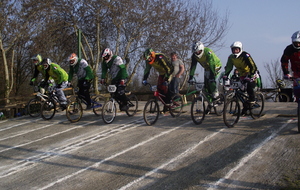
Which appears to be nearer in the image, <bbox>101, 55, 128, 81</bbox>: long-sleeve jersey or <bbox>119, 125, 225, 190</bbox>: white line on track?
<bbox>119, 125, 225, 190</bbox>: white line on track

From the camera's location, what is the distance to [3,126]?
11148 mm

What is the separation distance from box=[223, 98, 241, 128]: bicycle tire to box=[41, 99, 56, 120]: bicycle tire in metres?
5.64

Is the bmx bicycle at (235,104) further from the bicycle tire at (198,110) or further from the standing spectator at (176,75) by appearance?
the standing spectator at (176,75)

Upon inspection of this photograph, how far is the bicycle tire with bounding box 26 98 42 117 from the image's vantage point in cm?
1149

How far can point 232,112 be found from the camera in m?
8.53

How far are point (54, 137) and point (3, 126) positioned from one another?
3.11 meters

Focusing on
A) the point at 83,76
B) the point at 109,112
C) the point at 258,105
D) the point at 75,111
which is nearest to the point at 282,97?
the point at 258,105

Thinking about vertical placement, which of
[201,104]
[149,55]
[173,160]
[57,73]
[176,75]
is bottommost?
[173,160]

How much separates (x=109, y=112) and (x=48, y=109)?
247 centimetres

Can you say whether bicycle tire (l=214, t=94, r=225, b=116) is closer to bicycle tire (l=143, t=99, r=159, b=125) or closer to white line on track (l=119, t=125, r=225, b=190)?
white line on track (l=119, t=125, r=225, b=190)

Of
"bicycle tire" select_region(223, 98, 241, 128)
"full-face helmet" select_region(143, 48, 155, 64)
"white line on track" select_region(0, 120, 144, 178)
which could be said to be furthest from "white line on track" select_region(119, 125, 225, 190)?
"full-face helmet" select_region(143, 48, 155, 64)

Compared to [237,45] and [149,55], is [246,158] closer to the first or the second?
[237,45]

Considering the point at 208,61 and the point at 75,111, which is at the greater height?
the point at 208,61

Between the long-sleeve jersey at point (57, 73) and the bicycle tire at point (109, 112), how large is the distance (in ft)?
6.97
